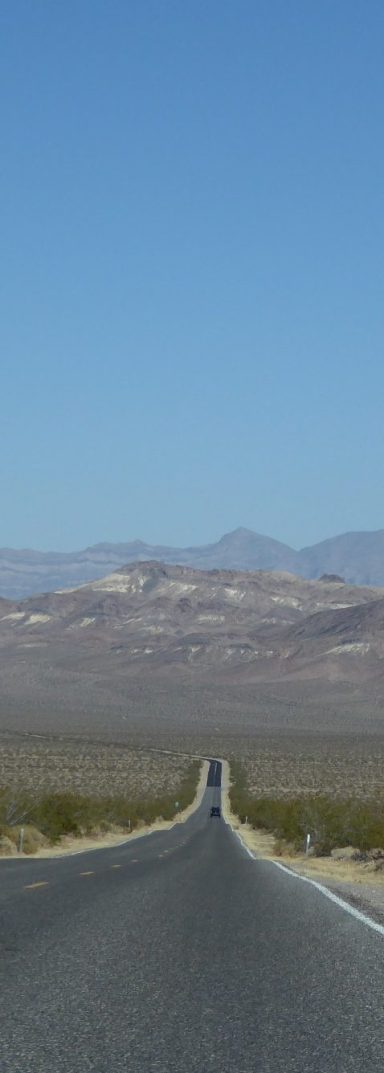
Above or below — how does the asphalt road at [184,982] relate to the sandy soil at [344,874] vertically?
below

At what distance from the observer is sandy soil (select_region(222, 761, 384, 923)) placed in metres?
16.4

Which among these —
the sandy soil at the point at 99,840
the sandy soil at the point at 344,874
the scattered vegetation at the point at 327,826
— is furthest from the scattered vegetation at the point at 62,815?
the scattered vegetation at the point at 327,826

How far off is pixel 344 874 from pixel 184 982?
1765cm

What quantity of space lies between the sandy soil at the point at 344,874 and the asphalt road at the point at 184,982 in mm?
689

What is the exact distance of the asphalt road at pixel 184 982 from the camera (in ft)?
21.5

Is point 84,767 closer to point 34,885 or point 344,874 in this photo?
point 344,874

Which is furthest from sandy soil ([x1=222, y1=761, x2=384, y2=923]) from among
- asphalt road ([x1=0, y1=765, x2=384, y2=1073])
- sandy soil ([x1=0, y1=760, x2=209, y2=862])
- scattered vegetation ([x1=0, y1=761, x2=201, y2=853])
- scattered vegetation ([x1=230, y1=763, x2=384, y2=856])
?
scattered vegetation ([x1=0, y1=761, x2=201, y2=853])

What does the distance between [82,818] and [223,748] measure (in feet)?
265

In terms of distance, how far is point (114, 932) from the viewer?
11.8 meters

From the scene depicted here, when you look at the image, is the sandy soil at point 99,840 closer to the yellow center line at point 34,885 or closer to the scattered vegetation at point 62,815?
the scattered vegetation at point 62,815

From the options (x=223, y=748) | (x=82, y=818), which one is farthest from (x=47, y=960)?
(x=223, y=748)

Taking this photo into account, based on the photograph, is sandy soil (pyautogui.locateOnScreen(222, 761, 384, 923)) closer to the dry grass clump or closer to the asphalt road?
the asphalt road

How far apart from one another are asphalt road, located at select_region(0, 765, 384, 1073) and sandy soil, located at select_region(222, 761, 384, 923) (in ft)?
2.26

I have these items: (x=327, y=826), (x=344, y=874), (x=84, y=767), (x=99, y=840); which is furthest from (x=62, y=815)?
(x=84, y=767)
